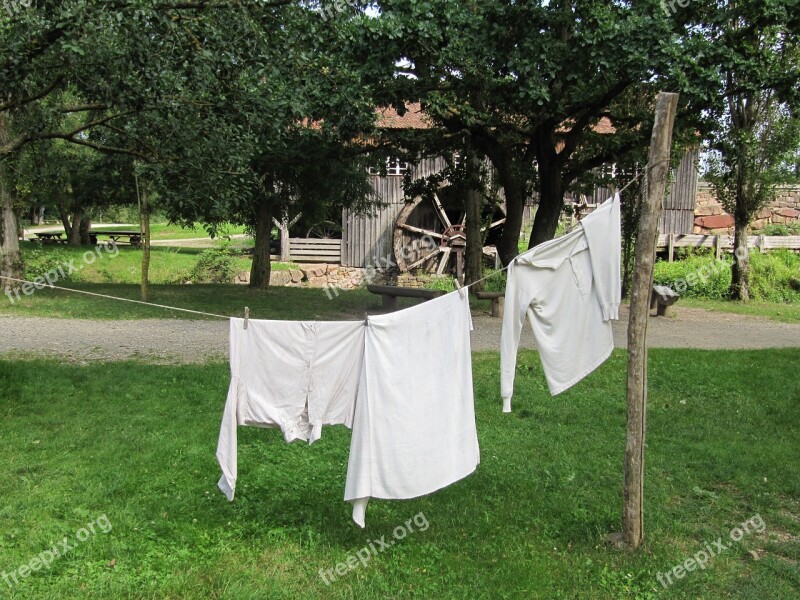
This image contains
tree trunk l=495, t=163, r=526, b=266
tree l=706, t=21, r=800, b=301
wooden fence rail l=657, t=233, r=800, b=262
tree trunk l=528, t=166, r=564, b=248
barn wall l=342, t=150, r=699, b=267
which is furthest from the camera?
barn wall l=342, t=150, r=699, b=267

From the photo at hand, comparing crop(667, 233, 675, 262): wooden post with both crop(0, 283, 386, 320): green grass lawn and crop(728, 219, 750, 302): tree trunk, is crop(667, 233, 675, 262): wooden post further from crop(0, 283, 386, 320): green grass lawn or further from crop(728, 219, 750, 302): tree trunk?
crop(0, 283, 386, 320): green grass lawn

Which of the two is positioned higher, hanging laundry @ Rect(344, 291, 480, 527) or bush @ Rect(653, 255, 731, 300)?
hanging laundry @ Rect(344, 291, 480, 527)

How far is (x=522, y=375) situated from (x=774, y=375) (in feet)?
10.5

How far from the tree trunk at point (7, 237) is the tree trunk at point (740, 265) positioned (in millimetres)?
18036

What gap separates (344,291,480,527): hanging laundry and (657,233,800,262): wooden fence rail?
69.6ft

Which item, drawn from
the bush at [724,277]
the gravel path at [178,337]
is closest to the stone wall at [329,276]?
the bush at [724,277]

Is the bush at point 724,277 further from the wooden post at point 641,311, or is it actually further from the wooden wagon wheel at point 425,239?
the wooden post at point 641,311

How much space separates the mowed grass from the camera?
419 centimetres

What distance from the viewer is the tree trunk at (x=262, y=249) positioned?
1819 centimetres

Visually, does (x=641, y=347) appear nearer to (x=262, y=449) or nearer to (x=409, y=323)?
(x=409, y=323)

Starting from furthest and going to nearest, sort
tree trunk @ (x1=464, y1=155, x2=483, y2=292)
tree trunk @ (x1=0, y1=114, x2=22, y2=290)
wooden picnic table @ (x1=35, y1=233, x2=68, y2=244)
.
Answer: wooden picnic table @ (x1=35, y1=233, x2=68, y2=244)
tree trunk @ (x1=464, y1=155, x2=483, y2=292)
tree trunk @ (x1=0, y1=114, x2=22, y2=290)

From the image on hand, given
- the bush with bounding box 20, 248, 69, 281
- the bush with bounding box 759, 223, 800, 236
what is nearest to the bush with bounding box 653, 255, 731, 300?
the bush with bounding box 759, 223, 800, 236

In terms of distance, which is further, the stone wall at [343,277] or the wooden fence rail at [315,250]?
the wooden fence rail at [315,250]

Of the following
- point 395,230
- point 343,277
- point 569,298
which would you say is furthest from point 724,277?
point 569,298
